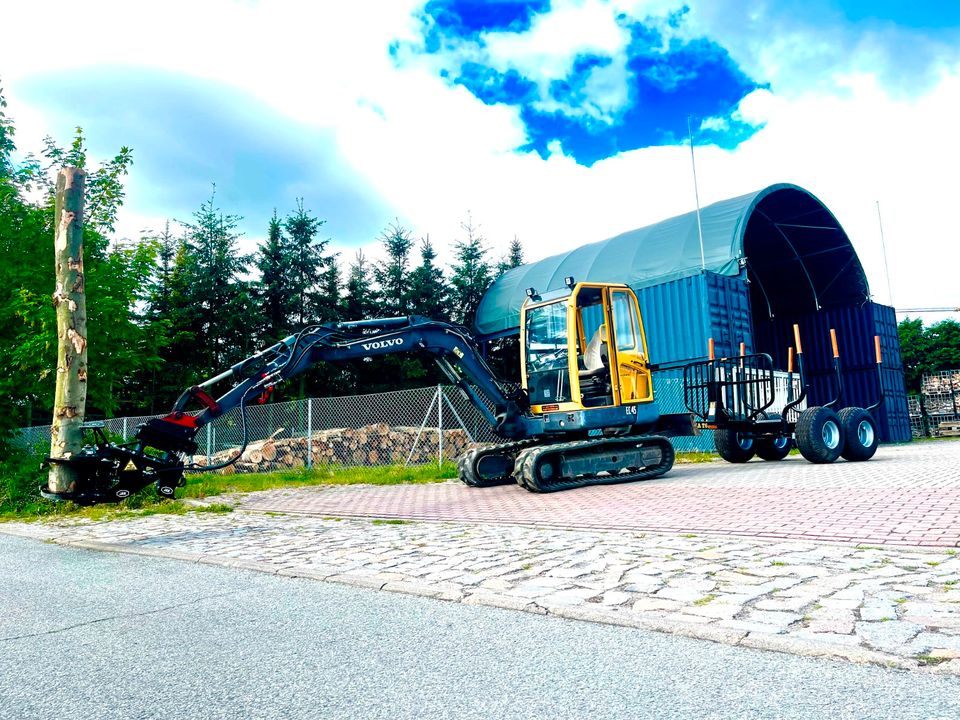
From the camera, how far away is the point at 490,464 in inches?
478

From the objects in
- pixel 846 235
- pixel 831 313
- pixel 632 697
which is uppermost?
pixel 846 235

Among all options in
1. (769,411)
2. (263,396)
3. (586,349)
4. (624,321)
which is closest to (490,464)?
(586,349)

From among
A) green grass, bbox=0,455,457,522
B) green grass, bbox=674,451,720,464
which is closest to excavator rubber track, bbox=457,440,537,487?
green grass, bbox=0,455,457,522

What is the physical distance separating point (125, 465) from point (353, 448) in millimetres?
10453

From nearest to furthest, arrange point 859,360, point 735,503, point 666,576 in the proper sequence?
1. point 666,576
2. point 735,503
3. point 859,360

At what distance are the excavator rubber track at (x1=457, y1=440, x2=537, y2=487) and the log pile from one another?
5.66 meters

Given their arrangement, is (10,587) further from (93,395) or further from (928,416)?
(928,416)

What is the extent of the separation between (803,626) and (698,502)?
4.98 m

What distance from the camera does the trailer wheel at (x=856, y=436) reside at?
13.1m

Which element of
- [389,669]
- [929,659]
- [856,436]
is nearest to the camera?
A: [929,659]

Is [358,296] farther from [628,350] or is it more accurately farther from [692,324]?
[628,350]

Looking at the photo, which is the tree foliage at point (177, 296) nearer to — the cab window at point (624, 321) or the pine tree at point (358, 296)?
the pine tree at point (358, 296)

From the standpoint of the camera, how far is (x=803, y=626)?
349 cm

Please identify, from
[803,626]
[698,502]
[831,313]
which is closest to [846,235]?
[831,313]
